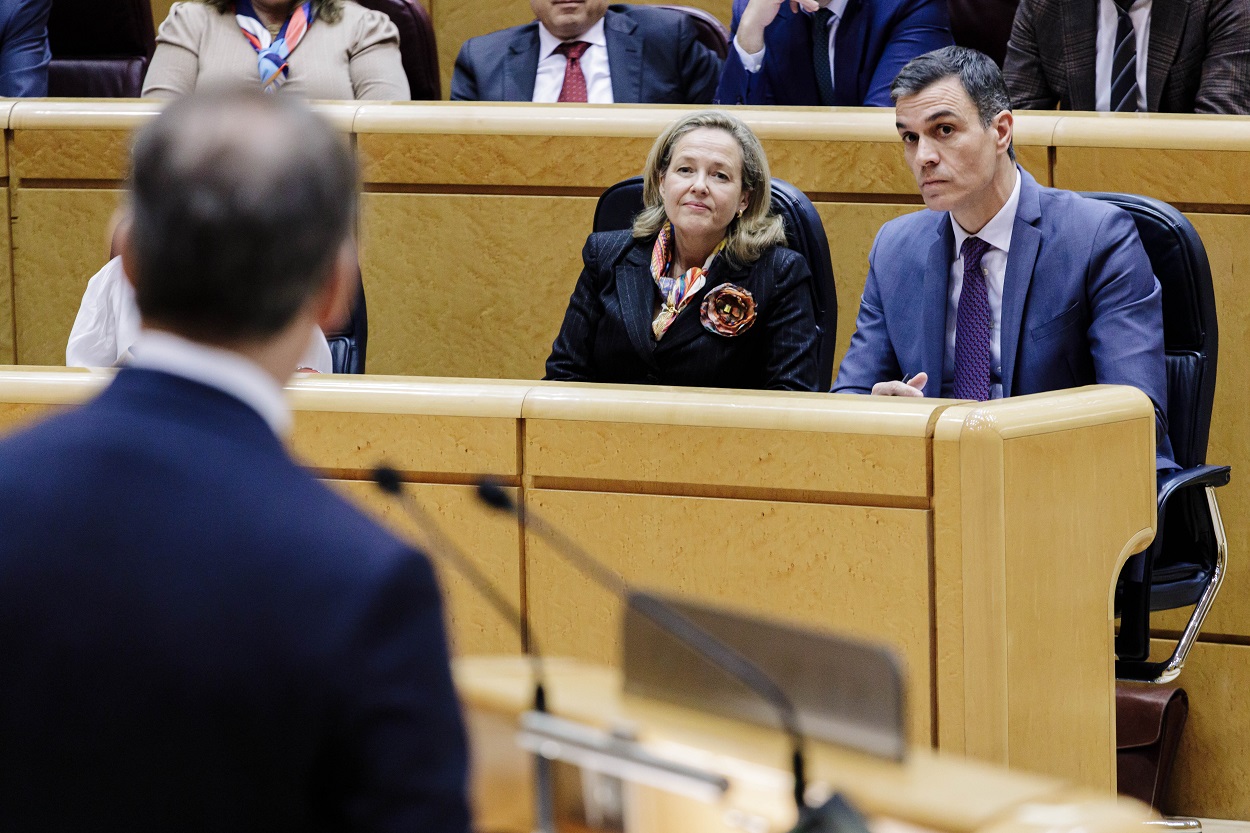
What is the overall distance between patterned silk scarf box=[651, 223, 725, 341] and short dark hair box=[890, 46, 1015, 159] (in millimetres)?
414

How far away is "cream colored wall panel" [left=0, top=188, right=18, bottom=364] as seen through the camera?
3.42 m

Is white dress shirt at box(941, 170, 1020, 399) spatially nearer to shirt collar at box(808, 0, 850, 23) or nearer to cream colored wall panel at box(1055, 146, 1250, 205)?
cream colored wall panel at box(1055, 146, 1250, 205)

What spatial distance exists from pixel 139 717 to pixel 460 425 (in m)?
1.36

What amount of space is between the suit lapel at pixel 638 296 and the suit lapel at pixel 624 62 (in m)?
0.94

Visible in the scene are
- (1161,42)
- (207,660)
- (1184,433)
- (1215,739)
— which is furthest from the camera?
(1161,42)

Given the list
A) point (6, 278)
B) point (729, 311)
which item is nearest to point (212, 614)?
point (729, 311)

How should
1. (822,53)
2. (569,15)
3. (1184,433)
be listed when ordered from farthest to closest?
1. (569,15)
2. (822,53)
3. (1184,433)

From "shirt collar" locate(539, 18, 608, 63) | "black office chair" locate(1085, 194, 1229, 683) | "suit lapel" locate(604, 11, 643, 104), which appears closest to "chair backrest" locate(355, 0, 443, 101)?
"shirt collar" locate(539, 18, 608, 63)

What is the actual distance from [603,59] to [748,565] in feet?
6.36

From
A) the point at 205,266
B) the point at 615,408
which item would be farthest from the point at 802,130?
the point at 205,266

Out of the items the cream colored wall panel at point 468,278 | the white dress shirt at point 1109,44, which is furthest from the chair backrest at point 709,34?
the white dress shirt at point 1109,44

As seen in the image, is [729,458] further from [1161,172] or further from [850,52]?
[850,52]

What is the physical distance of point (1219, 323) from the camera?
9.22ft

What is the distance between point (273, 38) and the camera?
3605mm
